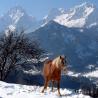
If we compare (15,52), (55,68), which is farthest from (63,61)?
(15,52)

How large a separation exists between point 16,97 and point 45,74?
235 cm

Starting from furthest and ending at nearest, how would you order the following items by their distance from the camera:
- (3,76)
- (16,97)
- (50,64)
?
(3,76) → (50,64) → (16,97)

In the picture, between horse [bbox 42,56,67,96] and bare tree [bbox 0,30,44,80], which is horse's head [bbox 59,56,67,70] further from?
bare tree [bbox 0,30,44,80]

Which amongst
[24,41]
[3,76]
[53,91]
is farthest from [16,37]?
[53,91]

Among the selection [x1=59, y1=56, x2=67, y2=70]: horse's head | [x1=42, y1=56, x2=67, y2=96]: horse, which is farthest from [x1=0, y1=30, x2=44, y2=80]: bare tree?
[x1=59, y1=56, x2=67, y2=70]: horse's head

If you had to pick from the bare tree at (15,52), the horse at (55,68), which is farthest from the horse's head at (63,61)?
the bare tree at (15,52)

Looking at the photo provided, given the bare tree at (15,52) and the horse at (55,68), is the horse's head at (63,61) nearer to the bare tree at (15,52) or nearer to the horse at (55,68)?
the horse at (55,68)

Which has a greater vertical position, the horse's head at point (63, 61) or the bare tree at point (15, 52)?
the bare tree at point (15, 52)

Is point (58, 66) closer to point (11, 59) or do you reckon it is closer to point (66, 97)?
point (66, 97)

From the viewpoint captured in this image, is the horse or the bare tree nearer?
the horse

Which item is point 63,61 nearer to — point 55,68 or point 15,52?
point 55,68

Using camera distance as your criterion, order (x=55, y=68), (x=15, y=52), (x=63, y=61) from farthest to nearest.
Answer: (x=15, y=52) < (x=55, y=68) < (x=63, y=61)

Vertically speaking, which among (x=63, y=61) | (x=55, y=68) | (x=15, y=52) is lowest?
(x=55, y=68)

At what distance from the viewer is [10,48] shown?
139ft
